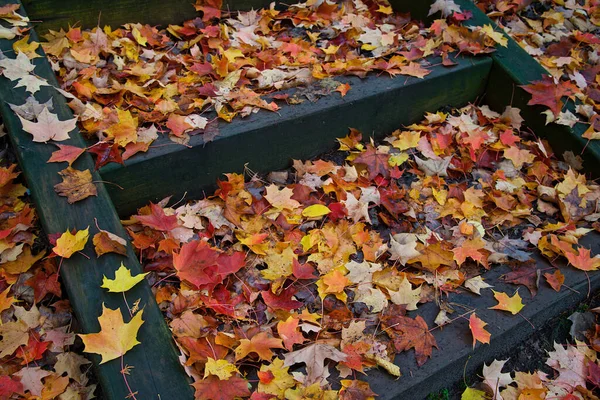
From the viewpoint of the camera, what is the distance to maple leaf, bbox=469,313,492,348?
215cm

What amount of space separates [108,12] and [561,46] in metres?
3.17

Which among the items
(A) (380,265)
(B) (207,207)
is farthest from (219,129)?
(A) (380,265)

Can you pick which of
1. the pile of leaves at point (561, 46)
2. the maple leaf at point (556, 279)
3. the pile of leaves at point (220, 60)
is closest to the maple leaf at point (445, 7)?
the pile of leaves at point (220, 60)

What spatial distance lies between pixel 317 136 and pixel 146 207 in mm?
1031

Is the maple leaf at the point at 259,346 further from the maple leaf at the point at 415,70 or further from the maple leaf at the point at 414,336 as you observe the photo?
the maple leaf at the point at 415,70

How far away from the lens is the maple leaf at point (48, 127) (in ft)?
7.76

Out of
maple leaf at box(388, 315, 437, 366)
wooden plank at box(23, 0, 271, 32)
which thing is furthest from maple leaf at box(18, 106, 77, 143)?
maple leaf at box(388, 315, 437, 366)

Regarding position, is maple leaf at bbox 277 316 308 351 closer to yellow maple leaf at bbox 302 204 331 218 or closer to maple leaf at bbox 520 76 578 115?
yellow maple leaf at bbox 302 204 331 218

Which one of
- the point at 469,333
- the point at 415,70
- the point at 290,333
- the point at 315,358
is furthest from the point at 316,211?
the point at 415,70

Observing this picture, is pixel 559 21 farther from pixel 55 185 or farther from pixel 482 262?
pixel 55 185

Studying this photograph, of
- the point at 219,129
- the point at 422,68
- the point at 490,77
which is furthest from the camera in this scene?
the point at 490,77

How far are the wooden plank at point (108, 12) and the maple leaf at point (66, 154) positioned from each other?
44.0 inches

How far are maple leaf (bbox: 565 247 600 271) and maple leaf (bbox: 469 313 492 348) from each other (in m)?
0.64

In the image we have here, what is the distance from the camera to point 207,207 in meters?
2.63
